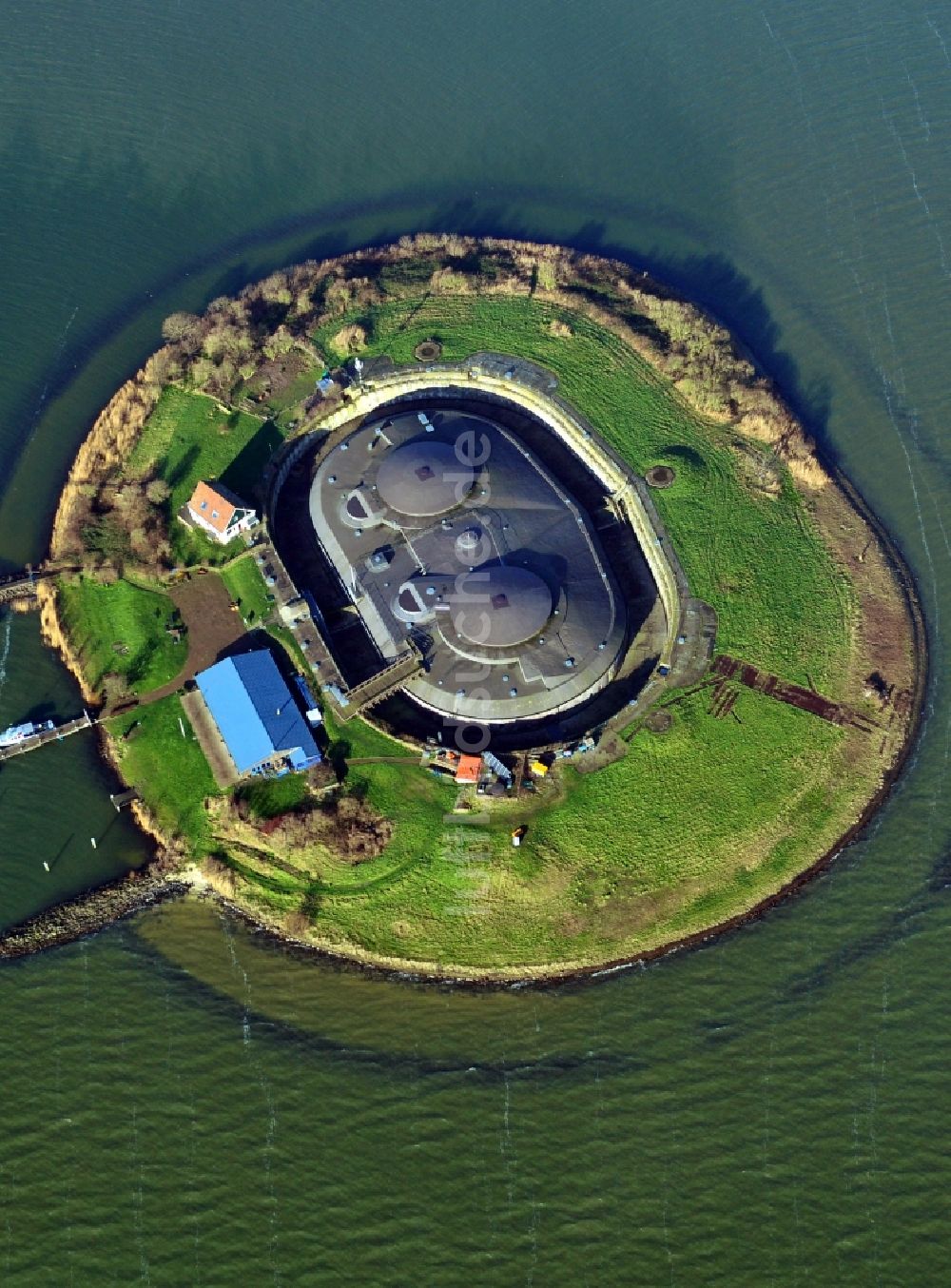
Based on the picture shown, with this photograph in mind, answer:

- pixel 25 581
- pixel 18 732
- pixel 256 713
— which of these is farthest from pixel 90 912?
pixel 25 581

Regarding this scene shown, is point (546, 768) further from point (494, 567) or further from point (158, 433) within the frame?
point (158, 433)

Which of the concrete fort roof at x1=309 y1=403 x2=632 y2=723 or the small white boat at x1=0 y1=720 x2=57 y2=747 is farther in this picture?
the concrete fort roof at x1=309 y1=403 x2=632 y2=723

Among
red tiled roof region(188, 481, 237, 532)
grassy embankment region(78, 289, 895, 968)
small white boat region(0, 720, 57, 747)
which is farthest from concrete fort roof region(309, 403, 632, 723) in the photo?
small white boat region(0, 720, 57, 747)

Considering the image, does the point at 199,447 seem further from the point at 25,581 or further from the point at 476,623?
the point at 476,623

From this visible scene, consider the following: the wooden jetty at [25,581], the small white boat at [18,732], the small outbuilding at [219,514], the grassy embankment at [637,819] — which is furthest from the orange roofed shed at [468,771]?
the wooden jetty at [25,581]

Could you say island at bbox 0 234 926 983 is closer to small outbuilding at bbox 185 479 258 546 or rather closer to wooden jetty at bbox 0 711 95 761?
small outbuilding at bbox 185 479 258 546

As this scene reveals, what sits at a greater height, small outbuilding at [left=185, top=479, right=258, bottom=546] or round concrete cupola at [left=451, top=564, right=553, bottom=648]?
small outbuilding at [left=185, top=479, right=258, bottom=546]
